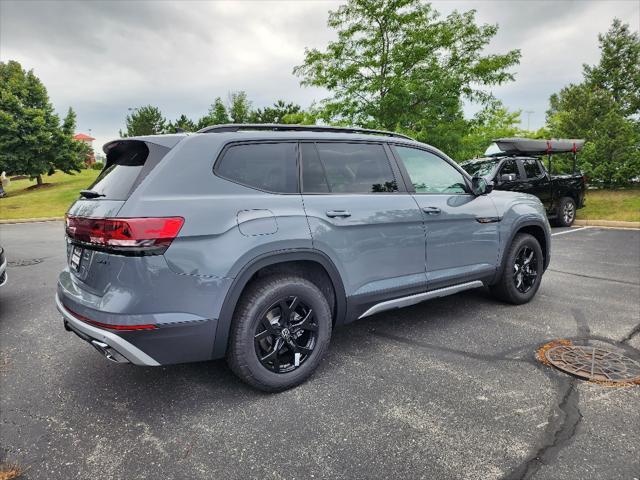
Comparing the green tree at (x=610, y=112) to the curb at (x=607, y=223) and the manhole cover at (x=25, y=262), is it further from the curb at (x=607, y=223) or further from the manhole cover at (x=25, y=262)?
the manhole cover at (x=25, y=262)

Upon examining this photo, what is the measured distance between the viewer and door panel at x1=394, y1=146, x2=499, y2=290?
353cm

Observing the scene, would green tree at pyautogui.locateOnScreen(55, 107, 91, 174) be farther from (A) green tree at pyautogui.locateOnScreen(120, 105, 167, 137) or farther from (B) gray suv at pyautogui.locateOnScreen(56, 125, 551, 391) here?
(B) gray suv at pyautogui.locateOnScreen(56, 125, 551, 391)

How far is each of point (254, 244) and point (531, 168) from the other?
924cm

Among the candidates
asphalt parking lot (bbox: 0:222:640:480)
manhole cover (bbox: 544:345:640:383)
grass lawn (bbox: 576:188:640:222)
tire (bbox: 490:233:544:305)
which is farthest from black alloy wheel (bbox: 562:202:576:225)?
manhole cover (bbox: 544:345:640:383)

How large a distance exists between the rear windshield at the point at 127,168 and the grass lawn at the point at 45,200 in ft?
57.5

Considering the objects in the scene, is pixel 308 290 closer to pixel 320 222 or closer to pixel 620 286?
pixel 320 222

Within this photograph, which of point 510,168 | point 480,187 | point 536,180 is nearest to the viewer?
point 480,187

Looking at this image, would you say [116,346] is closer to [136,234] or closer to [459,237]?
[136,234]

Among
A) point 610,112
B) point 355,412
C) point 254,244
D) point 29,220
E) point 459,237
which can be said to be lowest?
point 355,412

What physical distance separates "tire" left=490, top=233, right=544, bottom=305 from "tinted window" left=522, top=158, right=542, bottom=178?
5759 mm

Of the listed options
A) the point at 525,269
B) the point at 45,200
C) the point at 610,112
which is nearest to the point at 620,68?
the point at 610,112

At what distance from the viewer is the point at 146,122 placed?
1371 inches

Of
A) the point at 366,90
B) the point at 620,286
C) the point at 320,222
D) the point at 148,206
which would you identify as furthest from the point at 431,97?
the point at 148,206

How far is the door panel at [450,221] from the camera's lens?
3.53 meters
